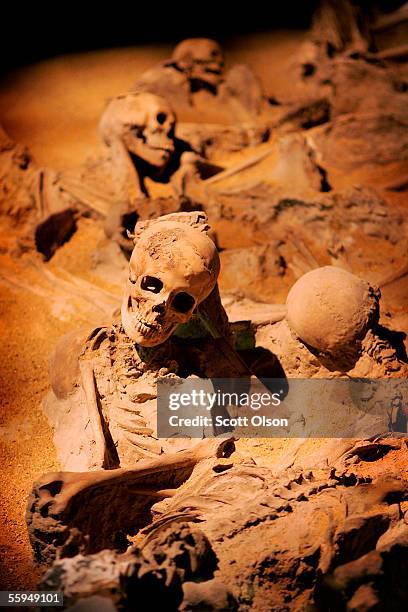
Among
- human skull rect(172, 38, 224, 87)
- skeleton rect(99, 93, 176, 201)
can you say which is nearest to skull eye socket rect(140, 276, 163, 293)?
skeleton rect(99, 93, 176, 201)

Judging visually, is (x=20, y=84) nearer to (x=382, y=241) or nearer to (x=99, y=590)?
(x=382, y=241)

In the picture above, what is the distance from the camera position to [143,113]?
6711 mm

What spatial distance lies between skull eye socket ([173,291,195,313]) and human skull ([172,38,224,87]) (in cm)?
620

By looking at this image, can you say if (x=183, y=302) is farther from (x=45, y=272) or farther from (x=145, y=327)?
(x=45, y=272)

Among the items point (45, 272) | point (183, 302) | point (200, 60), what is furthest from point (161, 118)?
point (183, 302)

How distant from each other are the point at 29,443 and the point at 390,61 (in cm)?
754

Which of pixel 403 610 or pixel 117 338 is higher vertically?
pixel 117 338

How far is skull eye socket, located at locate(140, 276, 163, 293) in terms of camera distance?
366 centimetres

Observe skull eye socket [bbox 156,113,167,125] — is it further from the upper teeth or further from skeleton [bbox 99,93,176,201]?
the upper teeth

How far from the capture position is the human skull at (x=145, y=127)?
6.70 meters

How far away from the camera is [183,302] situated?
12.5ft

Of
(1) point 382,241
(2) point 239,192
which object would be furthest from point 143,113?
(1) point 382,241

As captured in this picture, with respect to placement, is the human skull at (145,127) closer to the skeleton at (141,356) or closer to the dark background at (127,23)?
the skeleton at (141,356)

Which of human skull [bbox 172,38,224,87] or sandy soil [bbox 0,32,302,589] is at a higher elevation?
human skull [bbox 172,38,224,87]
